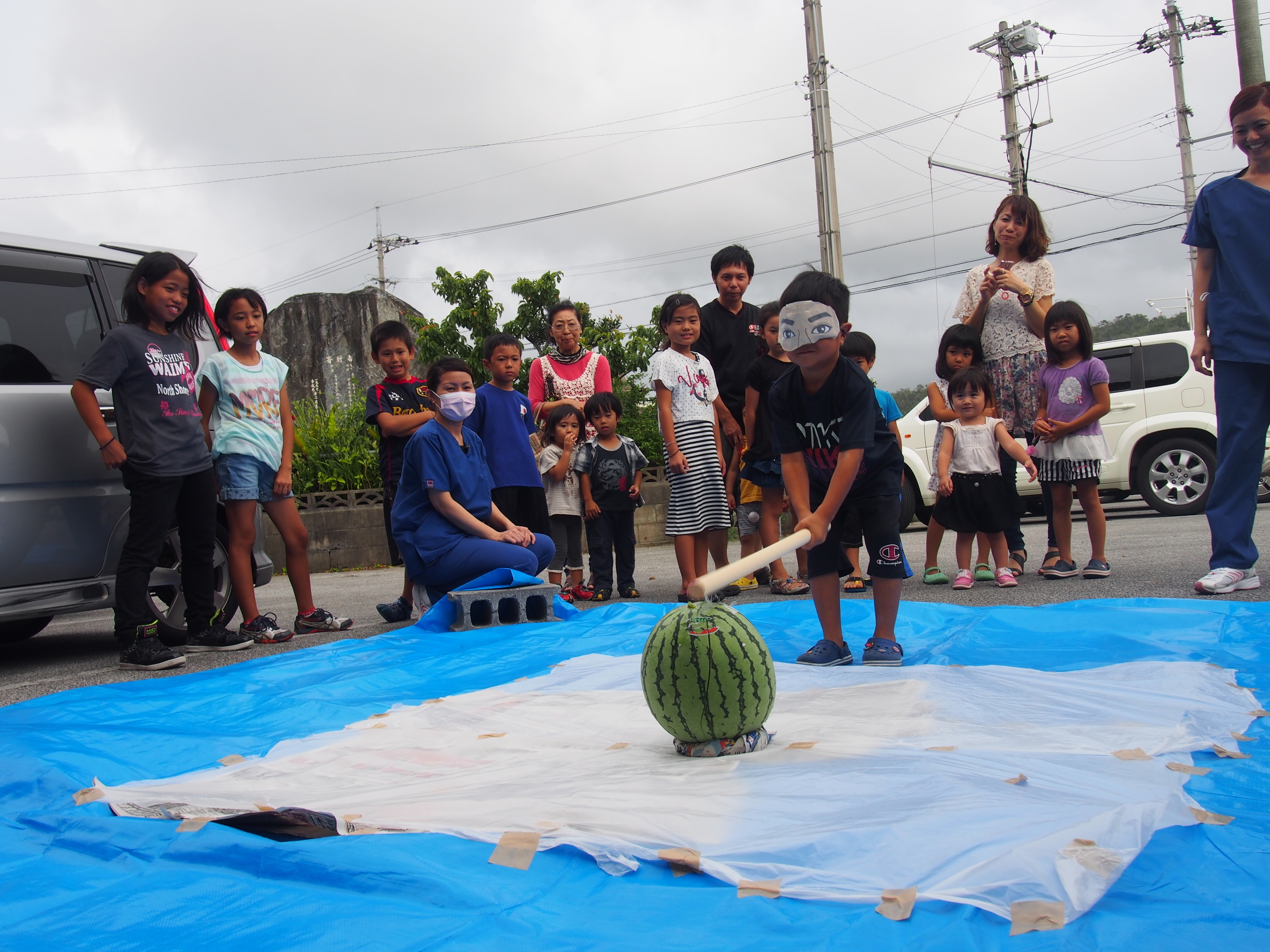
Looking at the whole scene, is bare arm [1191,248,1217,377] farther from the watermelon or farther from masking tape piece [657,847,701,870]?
masking tape piece [657,847,701,870]

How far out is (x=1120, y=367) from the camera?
987 cm

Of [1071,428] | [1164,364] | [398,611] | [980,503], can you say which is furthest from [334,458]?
[1164,364]

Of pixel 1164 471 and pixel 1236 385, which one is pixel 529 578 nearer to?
pixel 1236 385

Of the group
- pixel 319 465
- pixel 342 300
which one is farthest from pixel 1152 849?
pixel 342 300

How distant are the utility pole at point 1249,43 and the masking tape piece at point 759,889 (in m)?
9.84

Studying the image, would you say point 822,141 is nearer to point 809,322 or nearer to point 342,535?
point 342,535

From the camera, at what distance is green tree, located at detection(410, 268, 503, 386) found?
587 inches

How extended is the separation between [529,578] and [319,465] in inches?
327

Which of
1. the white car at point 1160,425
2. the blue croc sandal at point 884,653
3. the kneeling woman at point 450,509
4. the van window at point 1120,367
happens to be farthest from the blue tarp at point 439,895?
the van window at point 1120,367

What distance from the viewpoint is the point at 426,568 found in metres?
5.01

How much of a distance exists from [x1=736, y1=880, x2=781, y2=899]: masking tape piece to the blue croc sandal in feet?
6.03

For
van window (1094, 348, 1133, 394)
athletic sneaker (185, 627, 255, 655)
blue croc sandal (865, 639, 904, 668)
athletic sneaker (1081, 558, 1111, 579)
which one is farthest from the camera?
van window (1094, 348, 1133, 394)

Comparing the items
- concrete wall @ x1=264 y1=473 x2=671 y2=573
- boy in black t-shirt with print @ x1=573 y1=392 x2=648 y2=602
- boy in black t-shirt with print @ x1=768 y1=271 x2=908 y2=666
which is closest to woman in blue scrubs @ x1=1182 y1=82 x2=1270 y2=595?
boy in black t-shirt with print @ x1=768 y1=271 x2=908 y2=666

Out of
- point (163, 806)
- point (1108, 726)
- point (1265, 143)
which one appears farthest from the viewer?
point (1265, 143)
